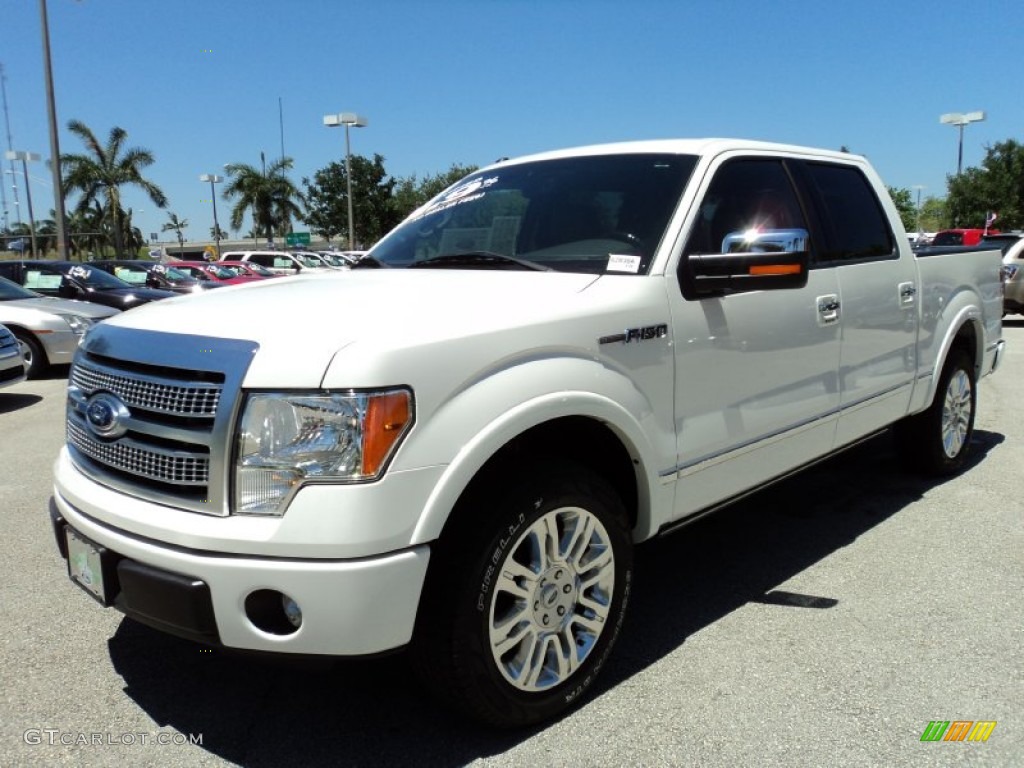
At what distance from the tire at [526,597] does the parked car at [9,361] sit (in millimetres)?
7742

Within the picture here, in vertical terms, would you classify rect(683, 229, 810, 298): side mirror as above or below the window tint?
below

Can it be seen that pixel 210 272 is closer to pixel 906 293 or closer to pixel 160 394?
pixel 906 293

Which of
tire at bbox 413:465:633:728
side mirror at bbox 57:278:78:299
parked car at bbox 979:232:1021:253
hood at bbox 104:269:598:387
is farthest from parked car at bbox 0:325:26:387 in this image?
parked car at bbox 979:232:1021:253

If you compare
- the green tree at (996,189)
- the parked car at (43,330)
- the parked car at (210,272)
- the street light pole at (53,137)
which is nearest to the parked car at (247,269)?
the parked car at (210,272)

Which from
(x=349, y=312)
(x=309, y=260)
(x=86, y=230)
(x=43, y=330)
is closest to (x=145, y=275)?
(x=43, y=330)

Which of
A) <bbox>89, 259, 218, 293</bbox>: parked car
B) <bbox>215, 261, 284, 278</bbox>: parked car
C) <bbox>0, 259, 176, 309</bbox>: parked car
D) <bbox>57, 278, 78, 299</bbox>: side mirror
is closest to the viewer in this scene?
<bbox>0, 259, 176, 309</bbox>: parked car

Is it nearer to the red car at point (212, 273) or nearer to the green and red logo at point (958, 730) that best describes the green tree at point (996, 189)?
the red car at point (212, 273)

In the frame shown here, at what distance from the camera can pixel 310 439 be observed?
2.13 metres

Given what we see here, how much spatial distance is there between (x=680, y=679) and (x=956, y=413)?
3.37 metres

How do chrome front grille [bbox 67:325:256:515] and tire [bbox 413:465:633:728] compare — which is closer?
chrome front grille [bbox 67:325:256:515]

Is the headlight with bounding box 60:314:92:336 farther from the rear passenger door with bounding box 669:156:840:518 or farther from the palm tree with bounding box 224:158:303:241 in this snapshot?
the palm tree with bounding box 224:158:303:241

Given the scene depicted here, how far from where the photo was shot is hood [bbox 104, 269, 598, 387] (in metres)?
2.17

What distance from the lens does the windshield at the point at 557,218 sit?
10.2 feet

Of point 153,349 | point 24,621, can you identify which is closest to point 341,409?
point 153,349
